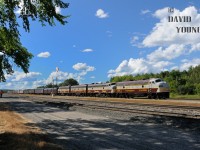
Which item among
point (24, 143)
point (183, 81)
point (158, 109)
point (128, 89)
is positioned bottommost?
point (24, 143)

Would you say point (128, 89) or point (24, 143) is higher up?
point (128, 89)

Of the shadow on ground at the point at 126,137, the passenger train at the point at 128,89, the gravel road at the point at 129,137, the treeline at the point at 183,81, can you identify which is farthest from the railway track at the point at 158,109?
the treeline at the point at 183,81

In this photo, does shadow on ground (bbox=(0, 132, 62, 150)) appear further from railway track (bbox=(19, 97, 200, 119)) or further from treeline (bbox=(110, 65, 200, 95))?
treeline (bbox=(110, 65, 200, 95))

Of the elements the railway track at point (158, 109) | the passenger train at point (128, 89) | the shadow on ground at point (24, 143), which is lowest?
the shadow on ground at point (24, 143)

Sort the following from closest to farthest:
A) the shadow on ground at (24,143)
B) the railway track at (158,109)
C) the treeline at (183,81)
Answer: the shadow on ground at (24,143) → the railway track at (158,109) → the treeline at (183,81)

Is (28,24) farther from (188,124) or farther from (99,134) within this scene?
(188,124)

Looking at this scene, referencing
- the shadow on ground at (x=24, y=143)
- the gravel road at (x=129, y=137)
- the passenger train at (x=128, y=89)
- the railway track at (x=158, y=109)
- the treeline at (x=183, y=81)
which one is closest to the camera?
the shadow on ground at (x=24, y=143)

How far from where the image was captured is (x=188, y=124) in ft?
53.8

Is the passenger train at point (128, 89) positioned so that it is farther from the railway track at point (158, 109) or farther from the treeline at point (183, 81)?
the treeline at point (183, 81)

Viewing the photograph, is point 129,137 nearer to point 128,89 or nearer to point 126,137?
point 126,137

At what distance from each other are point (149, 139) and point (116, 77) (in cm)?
13557

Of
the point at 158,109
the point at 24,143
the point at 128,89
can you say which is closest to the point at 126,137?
the point at 24,143

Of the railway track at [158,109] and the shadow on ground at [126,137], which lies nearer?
the shadow on ground at [126,137]

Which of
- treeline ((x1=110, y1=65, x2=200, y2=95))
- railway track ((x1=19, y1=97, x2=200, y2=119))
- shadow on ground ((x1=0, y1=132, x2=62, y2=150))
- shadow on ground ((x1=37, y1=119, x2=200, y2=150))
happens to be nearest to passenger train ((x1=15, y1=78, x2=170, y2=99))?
railway track ((x1=19, y1=97, x2=200, y2=119))
